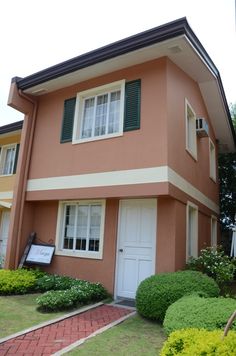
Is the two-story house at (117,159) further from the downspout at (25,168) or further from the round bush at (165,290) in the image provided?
the round bush at (165,290)

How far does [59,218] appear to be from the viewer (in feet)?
33.7

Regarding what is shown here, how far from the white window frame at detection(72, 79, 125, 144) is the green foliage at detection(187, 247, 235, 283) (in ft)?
13.4

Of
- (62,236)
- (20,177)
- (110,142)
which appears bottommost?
(62,236)

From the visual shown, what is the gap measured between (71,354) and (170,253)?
154 inches

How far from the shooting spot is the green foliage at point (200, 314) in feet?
15.5

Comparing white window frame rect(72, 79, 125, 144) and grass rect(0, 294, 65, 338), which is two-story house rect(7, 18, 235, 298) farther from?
grass rect(0, 294, 65, 338)

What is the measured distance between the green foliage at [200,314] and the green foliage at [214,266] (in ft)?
10.2

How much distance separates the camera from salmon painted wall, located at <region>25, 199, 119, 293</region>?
355 inches

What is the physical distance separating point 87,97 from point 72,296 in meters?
6.11

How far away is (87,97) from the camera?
10430 mm

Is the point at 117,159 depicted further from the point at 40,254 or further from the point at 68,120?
the point at 40,254

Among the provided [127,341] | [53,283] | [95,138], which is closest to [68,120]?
[95,138]

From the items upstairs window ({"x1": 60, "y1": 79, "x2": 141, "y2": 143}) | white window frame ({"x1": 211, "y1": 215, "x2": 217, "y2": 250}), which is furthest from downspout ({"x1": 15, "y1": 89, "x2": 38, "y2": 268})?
white window frame ({"x1": 211, "y1": 215, "x2": 217, "y2": 250})

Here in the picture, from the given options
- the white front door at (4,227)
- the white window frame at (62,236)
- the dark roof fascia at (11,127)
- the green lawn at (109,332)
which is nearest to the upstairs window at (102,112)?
the white window frame at (62,236)
